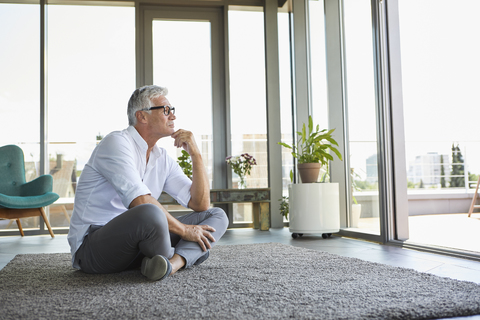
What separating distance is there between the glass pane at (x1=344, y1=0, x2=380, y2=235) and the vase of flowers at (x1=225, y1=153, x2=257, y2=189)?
1.37 metres

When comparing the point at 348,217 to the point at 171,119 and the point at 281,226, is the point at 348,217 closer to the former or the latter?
the point at 281,226

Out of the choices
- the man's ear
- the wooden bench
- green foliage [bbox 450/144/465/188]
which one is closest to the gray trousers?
the man's ear

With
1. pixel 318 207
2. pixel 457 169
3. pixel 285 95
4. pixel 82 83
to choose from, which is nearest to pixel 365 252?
pixel 318 207

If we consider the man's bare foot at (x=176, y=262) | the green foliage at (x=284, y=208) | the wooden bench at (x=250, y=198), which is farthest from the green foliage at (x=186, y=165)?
the man's bare foot at (x=176, y=262)

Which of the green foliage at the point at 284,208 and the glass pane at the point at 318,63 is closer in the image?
the glass pane at the point at 318,63

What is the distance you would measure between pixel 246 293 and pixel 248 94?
3.82 meters

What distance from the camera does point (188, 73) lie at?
514 cm

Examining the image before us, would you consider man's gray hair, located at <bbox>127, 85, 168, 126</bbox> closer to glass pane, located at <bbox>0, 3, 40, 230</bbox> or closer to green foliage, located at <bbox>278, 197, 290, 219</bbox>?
green foliage, located at <bbox>278, 197, 290, 219</bbox>

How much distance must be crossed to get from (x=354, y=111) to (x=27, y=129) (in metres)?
3.49

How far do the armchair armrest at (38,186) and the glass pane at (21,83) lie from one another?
0.41m

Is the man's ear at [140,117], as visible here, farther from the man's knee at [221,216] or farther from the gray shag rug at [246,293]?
the gray shag rug at [246,293]

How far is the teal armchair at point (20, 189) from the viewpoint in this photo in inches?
160

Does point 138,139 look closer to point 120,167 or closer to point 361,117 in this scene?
point 120,167

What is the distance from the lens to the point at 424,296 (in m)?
1.42
